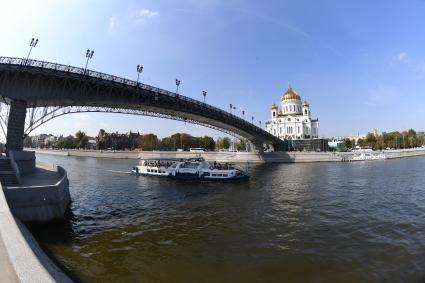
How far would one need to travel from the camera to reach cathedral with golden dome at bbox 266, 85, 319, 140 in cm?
15850

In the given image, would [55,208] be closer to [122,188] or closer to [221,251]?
[221,251]

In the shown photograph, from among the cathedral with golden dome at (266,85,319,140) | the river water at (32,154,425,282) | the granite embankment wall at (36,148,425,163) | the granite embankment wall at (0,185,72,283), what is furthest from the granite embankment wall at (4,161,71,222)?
the cathedral with golden dome at (266,85,319,140)

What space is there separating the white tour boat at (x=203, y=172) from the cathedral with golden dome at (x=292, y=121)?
368 feet

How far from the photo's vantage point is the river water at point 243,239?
1300 cm

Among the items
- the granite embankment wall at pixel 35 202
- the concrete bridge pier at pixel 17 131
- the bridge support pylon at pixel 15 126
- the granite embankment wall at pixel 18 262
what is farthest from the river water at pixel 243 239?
the bridge support pylon at pixel 15 126

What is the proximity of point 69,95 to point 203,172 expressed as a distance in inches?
882

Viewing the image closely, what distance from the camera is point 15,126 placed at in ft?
101

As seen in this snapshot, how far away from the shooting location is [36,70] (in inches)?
1315

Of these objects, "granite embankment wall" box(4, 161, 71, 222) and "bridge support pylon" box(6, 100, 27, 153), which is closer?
"granite embankment wall" box(4, 161, 71, 222)

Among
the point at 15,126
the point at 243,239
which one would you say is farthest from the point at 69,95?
the point at 243,239

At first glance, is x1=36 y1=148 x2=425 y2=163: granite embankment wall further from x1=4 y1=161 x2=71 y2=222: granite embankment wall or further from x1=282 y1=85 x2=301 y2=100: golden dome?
x1=4 y1=161 x2=71 y2=222: granite embankment wall

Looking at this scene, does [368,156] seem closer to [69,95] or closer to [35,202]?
[69,95]

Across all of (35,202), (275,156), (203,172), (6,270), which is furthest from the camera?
(275,156)

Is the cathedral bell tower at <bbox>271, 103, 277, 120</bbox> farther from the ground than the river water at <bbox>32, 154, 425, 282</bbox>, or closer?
farther from the ground
